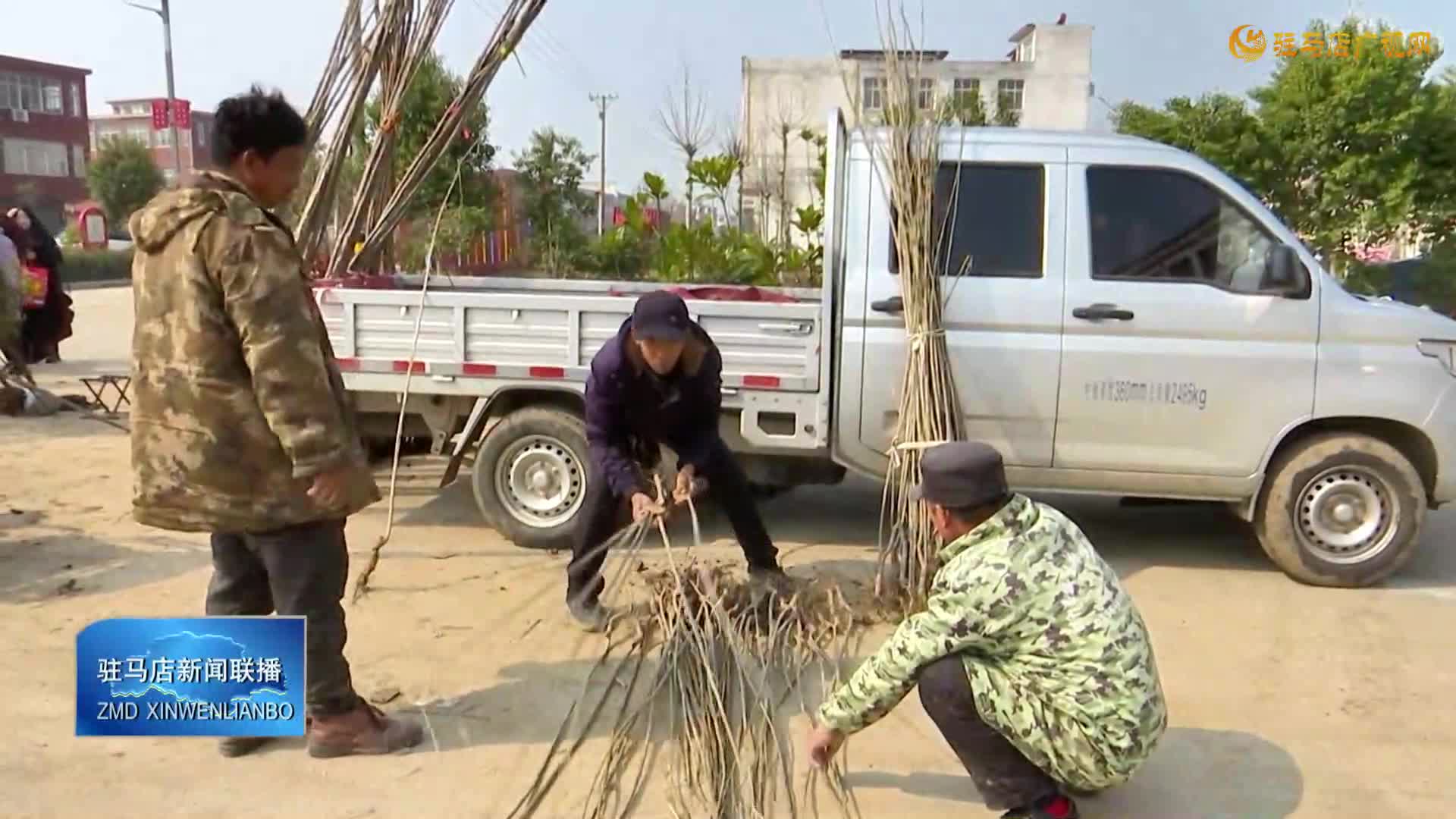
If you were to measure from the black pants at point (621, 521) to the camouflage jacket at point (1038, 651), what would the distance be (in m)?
1.64

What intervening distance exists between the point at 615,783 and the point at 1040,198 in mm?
3141

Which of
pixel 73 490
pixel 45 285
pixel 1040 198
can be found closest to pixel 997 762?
pixel 1040 198

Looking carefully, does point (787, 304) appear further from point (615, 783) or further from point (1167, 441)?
point (615, 783)

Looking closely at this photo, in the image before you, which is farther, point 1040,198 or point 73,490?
point 73,490

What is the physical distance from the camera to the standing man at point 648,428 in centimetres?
389

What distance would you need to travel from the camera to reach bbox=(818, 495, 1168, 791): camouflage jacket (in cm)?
Result: 259

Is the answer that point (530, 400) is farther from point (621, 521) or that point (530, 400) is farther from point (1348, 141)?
point (1348, 141)

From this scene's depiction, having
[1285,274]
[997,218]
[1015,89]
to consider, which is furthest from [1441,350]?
[1015,89]

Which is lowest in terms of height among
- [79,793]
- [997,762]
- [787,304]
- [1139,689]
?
[79,793]

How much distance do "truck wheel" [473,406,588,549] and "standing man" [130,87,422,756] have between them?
2.02 meters

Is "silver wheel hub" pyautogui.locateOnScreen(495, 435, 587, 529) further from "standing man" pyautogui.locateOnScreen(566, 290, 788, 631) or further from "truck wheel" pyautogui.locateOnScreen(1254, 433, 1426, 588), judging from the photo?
"truck wheel" pyautogui.locateOnScreen(1254, 433, 1426, 588)

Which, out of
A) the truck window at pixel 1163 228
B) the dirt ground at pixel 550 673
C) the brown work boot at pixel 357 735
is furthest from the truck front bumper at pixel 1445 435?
the brown work boot at pixel 357 735

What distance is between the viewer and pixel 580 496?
5.27 metres

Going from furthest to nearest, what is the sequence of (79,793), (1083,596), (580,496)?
(580,496)
(79,793)
(1083,596)
